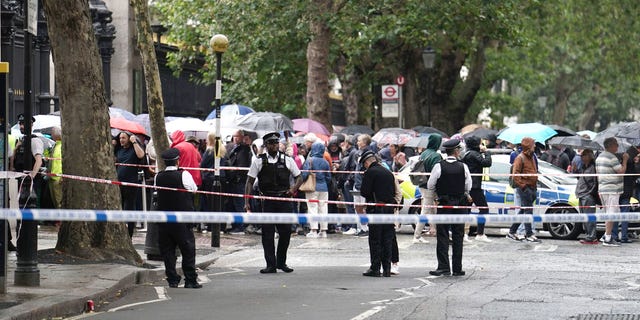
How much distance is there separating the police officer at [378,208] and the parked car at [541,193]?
6.19 m

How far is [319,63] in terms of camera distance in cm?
3256

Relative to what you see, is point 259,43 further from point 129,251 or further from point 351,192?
point 129,251

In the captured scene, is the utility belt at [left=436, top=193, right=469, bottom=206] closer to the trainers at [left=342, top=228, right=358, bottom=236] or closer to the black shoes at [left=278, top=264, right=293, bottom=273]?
the black shoes at [left=278, top=264, right=293, bottom=273]

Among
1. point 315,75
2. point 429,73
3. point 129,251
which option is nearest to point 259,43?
point 315,75

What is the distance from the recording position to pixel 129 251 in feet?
53.0

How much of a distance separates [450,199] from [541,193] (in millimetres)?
6709

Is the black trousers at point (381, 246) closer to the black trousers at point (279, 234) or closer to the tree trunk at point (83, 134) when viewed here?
the black trousers at point (279, 234)

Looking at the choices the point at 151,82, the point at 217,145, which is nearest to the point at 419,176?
the point at 217,145

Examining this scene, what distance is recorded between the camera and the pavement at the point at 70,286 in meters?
11.5

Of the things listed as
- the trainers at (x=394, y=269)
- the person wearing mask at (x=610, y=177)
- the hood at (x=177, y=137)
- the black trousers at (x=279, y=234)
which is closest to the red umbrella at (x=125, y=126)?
the hood at (x=177, y=137)

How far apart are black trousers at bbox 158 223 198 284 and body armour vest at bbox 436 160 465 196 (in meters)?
3.43

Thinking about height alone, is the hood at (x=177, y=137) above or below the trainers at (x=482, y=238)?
above

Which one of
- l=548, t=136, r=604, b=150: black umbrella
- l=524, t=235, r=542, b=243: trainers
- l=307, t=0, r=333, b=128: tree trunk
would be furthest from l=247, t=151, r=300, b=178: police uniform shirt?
l=307, t=0, r=333, b=128: tree trunk

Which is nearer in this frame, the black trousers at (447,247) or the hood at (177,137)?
the black trousers at (447,247)
